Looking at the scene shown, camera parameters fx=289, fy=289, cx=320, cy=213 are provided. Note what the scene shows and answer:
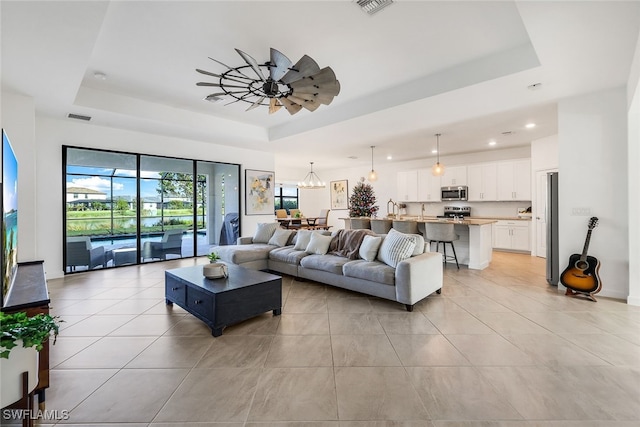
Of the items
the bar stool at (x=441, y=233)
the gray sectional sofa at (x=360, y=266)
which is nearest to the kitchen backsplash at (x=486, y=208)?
the bar stool at (x=441, y=233)

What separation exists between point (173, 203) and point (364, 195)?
5.03 meters

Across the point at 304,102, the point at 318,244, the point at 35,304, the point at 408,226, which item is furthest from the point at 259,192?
the point at 35,304

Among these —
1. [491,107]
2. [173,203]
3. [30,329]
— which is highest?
[491,107]

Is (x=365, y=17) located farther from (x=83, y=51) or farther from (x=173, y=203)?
(x=173, y=203)

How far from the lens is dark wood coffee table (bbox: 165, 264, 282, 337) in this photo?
9.24 ft

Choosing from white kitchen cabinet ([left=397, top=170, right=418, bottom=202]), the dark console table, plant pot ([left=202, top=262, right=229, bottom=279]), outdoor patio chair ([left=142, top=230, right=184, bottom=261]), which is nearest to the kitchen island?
white kitchen cabinet ([left=397, top=170, right=418, bottom=202])

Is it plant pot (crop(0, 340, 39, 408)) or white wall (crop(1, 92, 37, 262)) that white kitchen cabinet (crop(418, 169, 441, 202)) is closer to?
white wall (crop(1, 92, 37, 262))

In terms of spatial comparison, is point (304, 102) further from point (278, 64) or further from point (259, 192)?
point (259, 192)

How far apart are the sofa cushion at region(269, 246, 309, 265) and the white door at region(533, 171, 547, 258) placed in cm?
567

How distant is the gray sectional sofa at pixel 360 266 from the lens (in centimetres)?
346

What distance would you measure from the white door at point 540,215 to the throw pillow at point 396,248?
191 inches

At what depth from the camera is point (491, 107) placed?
4.39 metres

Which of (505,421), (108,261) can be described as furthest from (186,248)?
(505,421)

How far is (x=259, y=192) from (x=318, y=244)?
3763 mm
